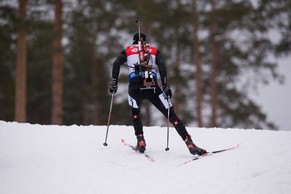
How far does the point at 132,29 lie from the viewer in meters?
22.2

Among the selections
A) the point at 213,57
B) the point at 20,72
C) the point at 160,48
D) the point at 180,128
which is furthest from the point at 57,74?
the point at 180,128

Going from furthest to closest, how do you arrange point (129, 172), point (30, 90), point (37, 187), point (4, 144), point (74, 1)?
point (30, 90)
point (74, 1)
point (4, 144)
point (129, 172)
point (37, 187)

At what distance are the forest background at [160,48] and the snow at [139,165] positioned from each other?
8072mm

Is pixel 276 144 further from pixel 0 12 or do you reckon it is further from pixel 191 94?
pixel 191 94

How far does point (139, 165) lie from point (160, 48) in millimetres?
17042

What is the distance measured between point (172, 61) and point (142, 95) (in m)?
17.7

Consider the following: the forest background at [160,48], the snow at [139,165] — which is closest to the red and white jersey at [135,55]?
the snow at [139,165]

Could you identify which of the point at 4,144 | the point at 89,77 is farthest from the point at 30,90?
the point at 4,144

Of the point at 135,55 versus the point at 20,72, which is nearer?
the point at 135,55

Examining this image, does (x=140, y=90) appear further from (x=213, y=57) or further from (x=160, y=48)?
(x=160, y=48)

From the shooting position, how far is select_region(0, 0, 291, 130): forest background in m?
18.0

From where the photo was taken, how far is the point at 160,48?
24438 mm

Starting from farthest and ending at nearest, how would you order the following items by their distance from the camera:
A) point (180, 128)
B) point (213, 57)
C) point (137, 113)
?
point (213, 57), point (137, 113), point (180, 128)

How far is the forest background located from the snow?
8072 mm
